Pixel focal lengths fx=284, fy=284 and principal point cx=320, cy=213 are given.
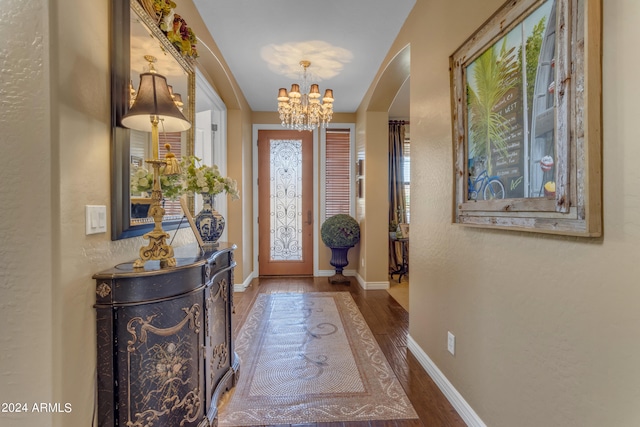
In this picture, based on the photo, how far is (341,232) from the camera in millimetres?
4531

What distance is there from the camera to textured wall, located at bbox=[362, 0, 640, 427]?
0.85 meters

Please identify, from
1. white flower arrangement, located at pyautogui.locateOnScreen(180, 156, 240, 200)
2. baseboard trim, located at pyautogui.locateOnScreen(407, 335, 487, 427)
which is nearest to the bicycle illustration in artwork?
baseboard trim, located at pyautogui.locateOnScreen(407, 335, 487, 427)

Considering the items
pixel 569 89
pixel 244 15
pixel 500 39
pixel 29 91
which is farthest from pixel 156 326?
pixel 244 15

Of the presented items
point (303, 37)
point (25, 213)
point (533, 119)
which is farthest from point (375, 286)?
point (25, 213)

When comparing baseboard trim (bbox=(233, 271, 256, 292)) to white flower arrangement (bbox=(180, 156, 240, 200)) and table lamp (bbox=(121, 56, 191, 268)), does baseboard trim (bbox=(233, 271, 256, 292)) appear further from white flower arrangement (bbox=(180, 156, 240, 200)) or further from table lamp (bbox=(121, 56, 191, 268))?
table lamp (bbox=(121, 56, 191, 268))

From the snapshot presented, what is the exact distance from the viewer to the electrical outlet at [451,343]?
1.81 m

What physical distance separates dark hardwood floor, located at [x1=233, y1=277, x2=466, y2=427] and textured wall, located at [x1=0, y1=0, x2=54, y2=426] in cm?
129

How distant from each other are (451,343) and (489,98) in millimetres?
1486

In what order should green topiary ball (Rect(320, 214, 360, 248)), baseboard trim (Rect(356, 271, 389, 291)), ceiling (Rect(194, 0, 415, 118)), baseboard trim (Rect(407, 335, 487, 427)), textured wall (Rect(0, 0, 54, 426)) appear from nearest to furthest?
textured wall (Rect(0, 0, 54, 426))
baseboard trim (Rect(407, 335, 487, 427))
ceiling (Rect(194, 0, 415, 118))
baseboard trim (Rect(356, 271, 389, 291))
green topiary ball (Rect(320, 214, 360, 248))

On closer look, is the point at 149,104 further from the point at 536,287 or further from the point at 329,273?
the point at 329,273

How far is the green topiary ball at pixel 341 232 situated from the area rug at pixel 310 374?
4.50 ft

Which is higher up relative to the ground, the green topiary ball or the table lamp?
the table lamp

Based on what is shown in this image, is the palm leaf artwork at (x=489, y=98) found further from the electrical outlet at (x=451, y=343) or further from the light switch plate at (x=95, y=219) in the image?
the light switch plate at (x=95, y=219)

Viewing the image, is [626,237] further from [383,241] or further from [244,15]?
[383,241]
